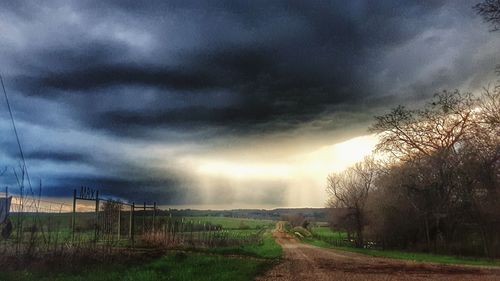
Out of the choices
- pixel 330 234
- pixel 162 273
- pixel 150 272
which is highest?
pixel 150 272

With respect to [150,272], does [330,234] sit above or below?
below

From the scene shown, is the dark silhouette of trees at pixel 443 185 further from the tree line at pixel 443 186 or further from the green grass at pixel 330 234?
the green grass at pixel 330 234

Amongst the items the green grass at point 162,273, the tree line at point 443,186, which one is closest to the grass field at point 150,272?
the green grass at point 162,273

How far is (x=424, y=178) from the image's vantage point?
46.8 metres

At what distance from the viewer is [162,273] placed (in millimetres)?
17953

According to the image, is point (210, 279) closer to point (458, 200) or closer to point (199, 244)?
point (199, 244)

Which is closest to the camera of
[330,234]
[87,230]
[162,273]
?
[162,273]

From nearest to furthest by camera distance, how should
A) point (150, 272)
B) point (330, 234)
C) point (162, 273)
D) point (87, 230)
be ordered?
point (150, 272) < point (162, 273) < point (87, 230) < point (330, 234)

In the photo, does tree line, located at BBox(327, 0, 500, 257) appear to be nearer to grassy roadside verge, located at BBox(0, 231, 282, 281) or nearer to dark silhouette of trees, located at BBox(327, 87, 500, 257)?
dark silhouette of trees, located at BBox(327, 87, 500, 257)

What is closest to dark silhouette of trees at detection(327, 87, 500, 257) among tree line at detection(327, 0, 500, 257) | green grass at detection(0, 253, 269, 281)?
tree line at detection(327, 0, 500, 257)

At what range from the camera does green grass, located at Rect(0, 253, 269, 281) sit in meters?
15.1

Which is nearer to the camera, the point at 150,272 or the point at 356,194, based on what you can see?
the point at 150,272

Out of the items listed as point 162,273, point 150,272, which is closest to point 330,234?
point 162,273

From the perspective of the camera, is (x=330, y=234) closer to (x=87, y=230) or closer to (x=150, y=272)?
(x=87, y=230)
